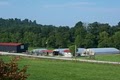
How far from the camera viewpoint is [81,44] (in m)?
88.6

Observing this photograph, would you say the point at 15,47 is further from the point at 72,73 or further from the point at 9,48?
the point at 72,73

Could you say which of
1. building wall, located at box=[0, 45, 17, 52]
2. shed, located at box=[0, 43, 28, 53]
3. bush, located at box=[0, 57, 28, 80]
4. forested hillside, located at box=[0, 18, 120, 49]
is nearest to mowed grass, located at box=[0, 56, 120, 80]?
bush, located at box=[0, 57, 28, 80]

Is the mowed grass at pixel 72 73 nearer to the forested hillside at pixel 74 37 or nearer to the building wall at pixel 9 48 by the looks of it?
the building wall at pixel 9 48

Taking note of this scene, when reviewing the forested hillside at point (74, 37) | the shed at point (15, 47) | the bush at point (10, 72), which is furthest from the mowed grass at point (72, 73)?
the forested hillside at point (74, 37)

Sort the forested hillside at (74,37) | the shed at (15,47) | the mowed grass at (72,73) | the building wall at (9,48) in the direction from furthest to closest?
1. the forested hillside at (74,37)
2. the building wall at (9,48)
3. the shed at (15,47)
4. the mowed grass at (72,73)

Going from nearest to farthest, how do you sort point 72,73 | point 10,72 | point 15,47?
1. point 10,72
2. point 72,73
3. point 15,47

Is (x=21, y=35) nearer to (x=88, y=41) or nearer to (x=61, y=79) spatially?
(x=88, y=41)

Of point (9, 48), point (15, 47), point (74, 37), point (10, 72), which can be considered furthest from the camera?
point (74, 37)

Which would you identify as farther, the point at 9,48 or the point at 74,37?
the point at 74,37

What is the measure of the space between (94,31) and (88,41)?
11999 millimetres

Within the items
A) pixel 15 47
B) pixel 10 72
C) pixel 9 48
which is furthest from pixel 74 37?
pixel 10 72

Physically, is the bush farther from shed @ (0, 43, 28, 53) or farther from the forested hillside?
the forested hillside

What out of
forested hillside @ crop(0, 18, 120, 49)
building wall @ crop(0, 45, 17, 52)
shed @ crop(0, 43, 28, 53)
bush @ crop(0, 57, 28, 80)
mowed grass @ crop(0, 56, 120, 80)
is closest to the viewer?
bush @ crop(0, 57, 28, 80)

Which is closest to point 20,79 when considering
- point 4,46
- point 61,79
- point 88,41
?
point 61,79
